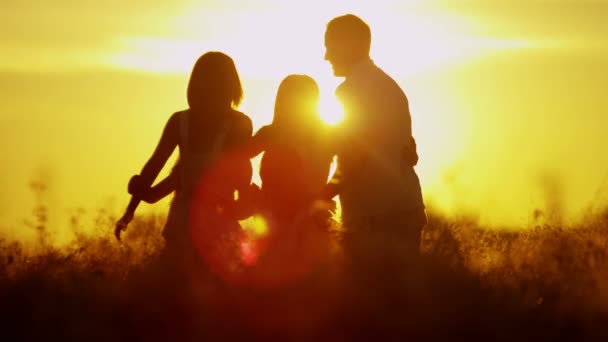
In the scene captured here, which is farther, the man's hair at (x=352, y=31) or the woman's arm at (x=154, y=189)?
the man's hair at (x=352, y=31)

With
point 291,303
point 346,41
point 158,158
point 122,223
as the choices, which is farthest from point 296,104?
point 291,303

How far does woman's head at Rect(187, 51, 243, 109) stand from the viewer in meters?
9.30

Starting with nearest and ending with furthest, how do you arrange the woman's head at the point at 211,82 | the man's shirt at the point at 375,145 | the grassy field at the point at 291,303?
the grassy field at the point at 291,303 → the woman's head at the point at 211,82 → the man's shirt at the point at 375,145

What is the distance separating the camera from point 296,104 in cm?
975

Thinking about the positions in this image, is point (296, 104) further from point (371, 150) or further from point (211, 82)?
point (211, 82)

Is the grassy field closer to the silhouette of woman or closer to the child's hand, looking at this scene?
the child's hand

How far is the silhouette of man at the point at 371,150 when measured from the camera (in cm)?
963

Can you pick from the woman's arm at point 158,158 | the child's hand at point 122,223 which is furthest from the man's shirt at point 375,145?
the child's hand at point 122,223

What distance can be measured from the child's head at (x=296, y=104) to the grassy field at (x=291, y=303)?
Answer: 0.98 metres

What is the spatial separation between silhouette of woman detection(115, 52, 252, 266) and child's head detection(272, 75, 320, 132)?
370 mm

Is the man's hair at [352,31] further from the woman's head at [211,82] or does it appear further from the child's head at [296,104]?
the woman's head at [211,82]

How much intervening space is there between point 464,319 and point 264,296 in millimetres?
1285

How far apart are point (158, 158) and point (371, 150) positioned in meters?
1.54

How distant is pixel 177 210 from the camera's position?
948 centimetres
